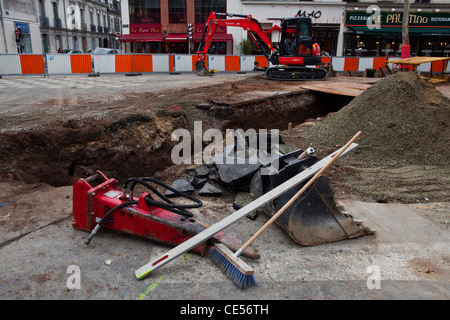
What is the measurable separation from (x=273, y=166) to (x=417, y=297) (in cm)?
206

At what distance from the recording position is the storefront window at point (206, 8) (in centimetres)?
3128

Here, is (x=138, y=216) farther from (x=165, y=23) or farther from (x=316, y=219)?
(x=165, y=23)

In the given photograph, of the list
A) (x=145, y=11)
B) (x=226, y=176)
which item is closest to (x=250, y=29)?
(x=226, y=176)

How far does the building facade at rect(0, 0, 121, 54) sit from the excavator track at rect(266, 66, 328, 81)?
2120cm

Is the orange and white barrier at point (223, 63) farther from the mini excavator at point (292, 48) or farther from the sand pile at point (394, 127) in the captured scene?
the sand pile at point (394, 127)

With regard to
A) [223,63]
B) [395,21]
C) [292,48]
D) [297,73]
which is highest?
[395,21]

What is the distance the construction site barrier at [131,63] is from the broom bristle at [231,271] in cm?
1827

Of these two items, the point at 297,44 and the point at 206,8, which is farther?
the point at 206,8

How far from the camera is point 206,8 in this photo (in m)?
31.9

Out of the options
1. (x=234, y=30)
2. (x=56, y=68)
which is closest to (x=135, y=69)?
(x=56, y=68)

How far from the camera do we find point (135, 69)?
66.5 feet

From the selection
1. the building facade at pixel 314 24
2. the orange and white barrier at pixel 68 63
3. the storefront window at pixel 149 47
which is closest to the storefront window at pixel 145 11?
the building facade at pixel 314 24

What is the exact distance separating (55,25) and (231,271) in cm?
4205

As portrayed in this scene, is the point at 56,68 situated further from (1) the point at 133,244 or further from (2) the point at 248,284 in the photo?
(2) the point at 248,284
